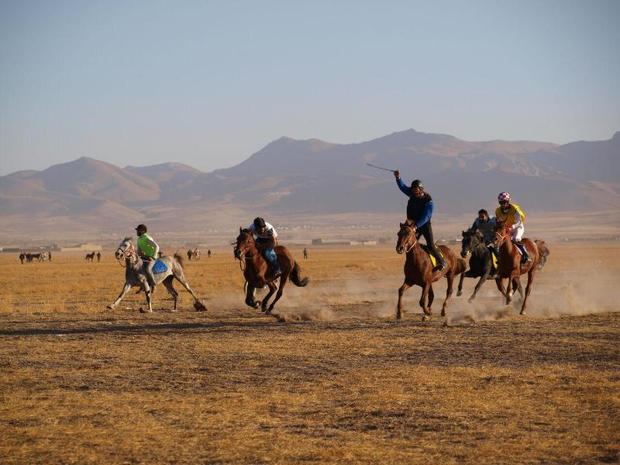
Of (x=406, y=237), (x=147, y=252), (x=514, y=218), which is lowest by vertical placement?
(x=147, y=252)

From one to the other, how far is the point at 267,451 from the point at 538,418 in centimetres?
305

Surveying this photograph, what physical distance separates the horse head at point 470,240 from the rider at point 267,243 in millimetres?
4086

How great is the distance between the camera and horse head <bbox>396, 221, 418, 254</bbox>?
1959 cm

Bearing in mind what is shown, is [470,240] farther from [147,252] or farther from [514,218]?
[147,252]

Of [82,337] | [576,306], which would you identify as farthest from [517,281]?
[82,337]

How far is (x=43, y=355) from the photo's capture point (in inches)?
627

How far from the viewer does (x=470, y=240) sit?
21359 millimetres

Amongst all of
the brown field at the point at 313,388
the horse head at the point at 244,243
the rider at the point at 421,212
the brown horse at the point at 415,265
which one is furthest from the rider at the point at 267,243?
the rider at the point at 421,212

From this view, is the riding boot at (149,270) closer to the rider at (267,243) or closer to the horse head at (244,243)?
the rider at (267,243)

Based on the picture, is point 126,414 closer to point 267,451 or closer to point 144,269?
point 267,451

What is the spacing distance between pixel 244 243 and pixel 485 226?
5.49 m

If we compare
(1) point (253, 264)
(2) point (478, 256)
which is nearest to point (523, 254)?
(2) point (478, 256)

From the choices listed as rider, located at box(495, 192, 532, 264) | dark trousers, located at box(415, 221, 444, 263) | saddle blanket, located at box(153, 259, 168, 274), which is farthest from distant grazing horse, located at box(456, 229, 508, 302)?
saddle blanket, located at box(153, 259, 168, 274)

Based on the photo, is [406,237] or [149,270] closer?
[406,237]
